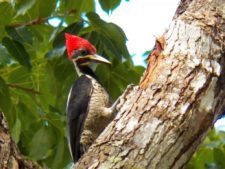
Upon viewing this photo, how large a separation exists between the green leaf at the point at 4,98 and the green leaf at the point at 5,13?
1.14ft

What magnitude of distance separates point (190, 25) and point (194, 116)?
1.79 ft

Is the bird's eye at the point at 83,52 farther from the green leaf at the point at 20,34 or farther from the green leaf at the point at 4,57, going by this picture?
the green leaf at the point at 4,57

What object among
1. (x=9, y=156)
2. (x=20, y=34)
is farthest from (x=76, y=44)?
(x=9, y=156)

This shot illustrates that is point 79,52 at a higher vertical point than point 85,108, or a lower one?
higher

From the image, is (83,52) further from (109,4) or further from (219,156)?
(219,156)

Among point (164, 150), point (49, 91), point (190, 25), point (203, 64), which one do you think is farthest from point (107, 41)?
point (164, 150)

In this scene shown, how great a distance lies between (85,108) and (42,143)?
35 cm

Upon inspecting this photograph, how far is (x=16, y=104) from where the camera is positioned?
4152 millimetres

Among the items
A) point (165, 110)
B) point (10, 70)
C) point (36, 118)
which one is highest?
point (165, 110)

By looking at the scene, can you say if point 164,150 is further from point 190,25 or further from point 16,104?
point 16,104

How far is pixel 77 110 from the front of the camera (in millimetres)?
3979

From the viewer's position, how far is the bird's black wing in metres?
3.82

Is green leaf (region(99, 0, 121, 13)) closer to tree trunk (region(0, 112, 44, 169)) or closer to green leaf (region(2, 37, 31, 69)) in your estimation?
green leaf (region(2, 37, 31, 69))

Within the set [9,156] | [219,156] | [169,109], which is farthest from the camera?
[219,156]
